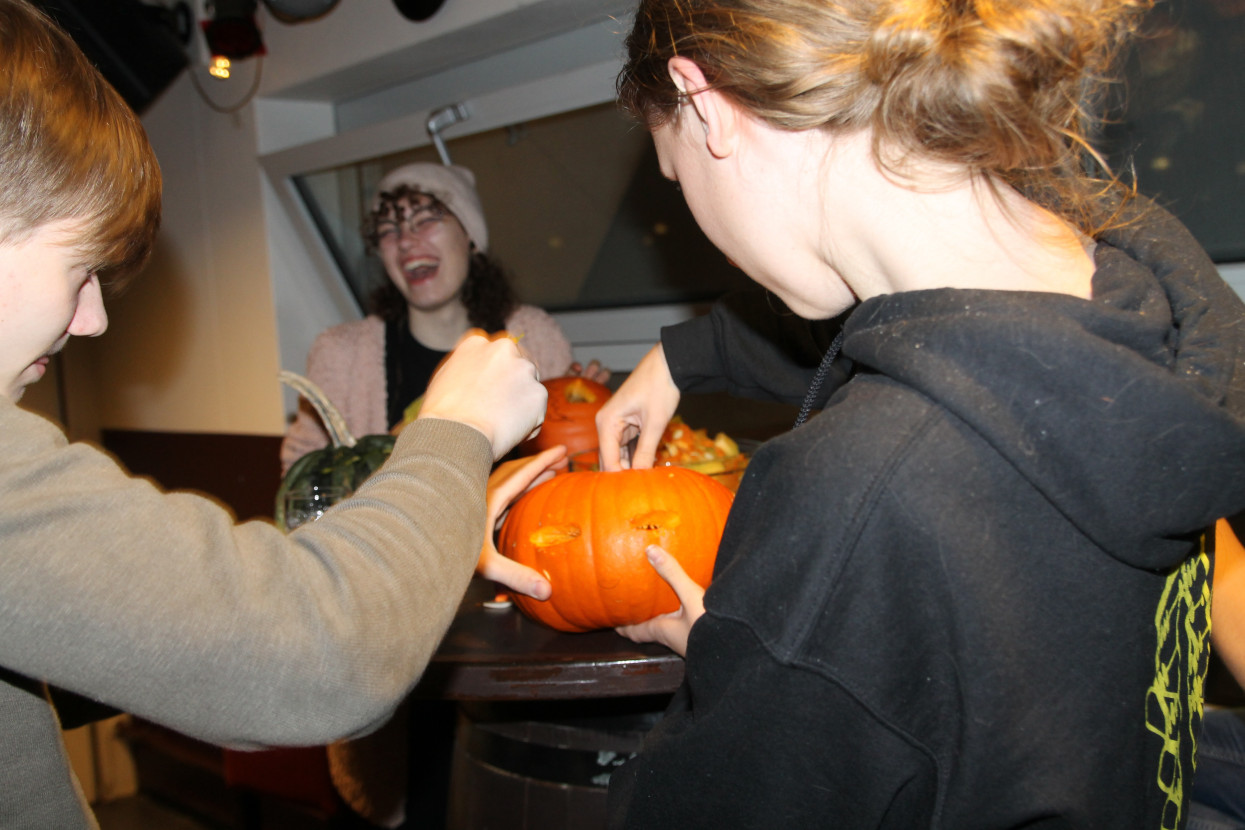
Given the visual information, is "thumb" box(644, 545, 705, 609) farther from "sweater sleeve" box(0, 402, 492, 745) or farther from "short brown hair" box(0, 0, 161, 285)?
"short brown hair" box(0, 0, 161, 285)

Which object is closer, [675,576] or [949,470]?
→ [949,470]

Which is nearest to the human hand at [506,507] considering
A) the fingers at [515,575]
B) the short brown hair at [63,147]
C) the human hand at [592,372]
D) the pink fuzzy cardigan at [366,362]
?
the fingers at [515,575]

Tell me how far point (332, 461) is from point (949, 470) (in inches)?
38.3

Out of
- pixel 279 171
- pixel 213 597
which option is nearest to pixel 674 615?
pixel 213 597

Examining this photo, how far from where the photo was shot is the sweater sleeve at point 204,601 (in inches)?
17.9

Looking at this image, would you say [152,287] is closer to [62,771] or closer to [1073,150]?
[62,771]

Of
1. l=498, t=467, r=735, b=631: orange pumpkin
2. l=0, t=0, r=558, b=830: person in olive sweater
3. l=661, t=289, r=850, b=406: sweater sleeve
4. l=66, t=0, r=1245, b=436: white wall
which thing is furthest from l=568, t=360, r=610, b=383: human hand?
l=0, t=0, r=558, b=830: person in olive sweater

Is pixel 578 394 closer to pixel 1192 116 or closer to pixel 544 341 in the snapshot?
pixel 544 341

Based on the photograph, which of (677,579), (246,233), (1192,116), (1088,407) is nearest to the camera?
(1088,407)

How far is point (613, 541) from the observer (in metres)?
0.90

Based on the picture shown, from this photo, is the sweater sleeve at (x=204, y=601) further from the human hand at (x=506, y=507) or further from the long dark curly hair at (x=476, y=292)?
the long dark curly hair at (x=476, y=292)

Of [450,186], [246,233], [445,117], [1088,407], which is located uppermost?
[445,117]

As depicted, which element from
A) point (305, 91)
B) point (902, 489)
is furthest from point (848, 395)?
point (305, 91)

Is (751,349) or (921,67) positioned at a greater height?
(921,67)
